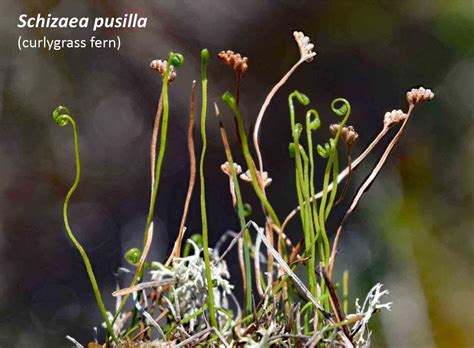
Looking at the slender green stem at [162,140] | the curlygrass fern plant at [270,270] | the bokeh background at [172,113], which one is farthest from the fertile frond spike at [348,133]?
the bokeh background at [172,113]

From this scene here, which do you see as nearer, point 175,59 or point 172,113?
point 175,59

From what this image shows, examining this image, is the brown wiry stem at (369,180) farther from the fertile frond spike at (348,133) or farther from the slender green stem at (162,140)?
the slender green stem at (162,140)

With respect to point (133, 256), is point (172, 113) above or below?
above

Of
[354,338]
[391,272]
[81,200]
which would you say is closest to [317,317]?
[354,338]

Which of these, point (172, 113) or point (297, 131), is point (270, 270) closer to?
point (297, 131)

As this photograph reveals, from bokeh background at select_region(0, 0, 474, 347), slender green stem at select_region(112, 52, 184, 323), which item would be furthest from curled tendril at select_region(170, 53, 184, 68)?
bokeh background at select_region(0, 0, 474, 347)

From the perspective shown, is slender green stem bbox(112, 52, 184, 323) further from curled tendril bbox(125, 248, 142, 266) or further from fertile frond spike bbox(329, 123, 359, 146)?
fertile frond spike bbox(329, 123, 359, 146)

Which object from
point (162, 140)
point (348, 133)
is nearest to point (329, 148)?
point (348, 133)

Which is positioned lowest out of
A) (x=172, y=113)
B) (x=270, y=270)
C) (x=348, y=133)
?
(x=270, y=270)

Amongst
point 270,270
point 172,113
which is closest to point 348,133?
point 270,270
